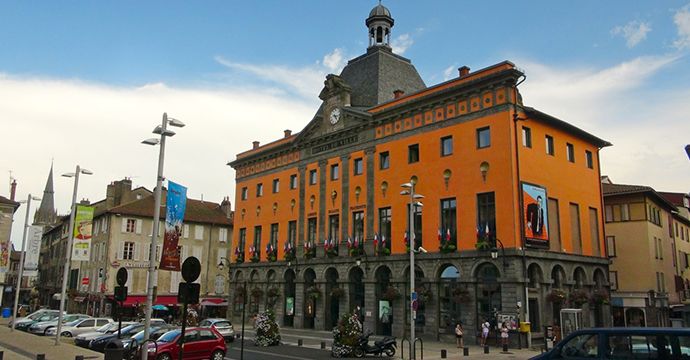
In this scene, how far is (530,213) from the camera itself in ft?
101

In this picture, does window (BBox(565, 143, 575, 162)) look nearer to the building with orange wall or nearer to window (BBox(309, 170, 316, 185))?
the building with orange wall

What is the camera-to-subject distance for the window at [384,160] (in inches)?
1503

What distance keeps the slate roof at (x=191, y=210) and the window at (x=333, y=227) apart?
26.0 m

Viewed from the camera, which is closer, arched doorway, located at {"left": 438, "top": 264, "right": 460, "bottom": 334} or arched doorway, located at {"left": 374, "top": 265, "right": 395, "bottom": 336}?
arched doorway, located at {"left": 438, "top": 264, "right": 460, "bottom": 334}

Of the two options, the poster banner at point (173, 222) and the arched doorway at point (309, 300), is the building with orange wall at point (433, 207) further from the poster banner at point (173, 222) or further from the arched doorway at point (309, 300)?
the poster banner at point (173, 222)

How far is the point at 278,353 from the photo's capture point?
2653cm

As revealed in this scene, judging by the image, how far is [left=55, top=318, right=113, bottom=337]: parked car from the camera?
110ft

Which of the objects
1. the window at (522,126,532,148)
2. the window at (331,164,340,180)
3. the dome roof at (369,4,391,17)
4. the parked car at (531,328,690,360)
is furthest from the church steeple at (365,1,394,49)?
the parked car at (531,328,690,360)

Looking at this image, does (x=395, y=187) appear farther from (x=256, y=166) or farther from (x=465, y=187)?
(x=256, y=166)

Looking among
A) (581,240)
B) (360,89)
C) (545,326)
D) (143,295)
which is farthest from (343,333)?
(143,295)

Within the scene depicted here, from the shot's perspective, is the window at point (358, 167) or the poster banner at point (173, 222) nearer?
the poster banner at point (173, 222)

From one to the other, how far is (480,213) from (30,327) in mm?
28880

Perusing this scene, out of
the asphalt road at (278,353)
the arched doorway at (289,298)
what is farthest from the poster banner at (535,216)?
the arched doorway at (289,298)

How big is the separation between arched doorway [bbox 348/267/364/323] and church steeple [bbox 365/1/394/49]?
59.3 feet
